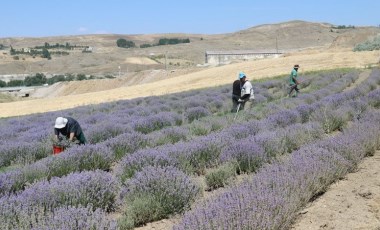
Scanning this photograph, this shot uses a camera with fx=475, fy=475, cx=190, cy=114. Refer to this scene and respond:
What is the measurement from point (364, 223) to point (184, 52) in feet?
470

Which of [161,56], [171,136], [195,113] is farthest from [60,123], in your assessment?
[161,56]

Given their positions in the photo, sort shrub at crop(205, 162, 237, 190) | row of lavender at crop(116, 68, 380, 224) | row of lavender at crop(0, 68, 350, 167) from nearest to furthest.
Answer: shrub at crop(205, 162, 237, 190) < row of lavender at crop(116, 68, 380, 224) < row of lavender at crop(0, 68, 350, 167)

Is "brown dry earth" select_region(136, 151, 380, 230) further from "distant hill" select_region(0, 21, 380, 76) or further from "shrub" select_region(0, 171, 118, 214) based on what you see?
"distant hill" select_region(0, 21, 380, 76)

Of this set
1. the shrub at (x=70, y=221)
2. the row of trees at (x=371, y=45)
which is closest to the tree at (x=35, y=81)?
the row of trees at (x=371, y=45)

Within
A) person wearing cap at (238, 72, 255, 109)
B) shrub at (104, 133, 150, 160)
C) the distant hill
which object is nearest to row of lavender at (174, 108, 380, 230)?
shrub at (104, 133, 150, 160)

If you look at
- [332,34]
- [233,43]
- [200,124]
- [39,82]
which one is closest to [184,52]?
[233,43]

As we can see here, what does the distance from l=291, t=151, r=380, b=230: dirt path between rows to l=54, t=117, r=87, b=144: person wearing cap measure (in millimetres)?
5061

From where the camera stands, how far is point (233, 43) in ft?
540

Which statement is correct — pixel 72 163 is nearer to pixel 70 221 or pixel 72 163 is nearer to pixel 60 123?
pixel 60 123

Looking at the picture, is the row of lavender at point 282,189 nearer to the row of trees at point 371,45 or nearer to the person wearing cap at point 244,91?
the person wearing cap at point 244,91

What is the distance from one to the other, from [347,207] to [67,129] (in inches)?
221

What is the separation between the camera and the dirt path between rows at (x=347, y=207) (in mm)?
4430

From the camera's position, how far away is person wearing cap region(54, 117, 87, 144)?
870 cm

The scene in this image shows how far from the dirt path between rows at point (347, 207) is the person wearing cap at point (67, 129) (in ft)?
16.6
